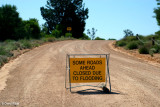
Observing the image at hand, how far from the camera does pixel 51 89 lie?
9430mm

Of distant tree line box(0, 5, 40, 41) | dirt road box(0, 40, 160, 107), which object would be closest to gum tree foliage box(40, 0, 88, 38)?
distant tree line box(0, 5, 40, 41)

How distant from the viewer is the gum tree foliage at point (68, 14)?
71.2 metres

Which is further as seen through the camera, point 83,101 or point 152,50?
point 152,50

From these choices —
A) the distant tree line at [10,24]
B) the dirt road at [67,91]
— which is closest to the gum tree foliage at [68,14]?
the distant tree line at [10,24]

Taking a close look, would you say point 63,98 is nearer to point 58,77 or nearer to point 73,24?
point 58,77

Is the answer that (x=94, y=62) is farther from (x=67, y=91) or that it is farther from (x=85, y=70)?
(x=67, y=91)

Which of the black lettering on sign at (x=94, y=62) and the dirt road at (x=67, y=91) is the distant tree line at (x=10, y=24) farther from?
the black lettering on sign at (x=94, y=62)

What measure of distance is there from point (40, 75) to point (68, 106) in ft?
17.2

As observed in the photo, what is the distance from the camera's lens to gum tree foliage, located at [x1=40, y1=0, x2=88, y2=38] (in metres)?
71.2

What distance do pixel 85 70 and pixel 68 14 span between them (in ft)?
207

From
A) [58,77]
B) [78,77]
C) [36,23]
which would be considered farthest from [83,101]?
[36,23]

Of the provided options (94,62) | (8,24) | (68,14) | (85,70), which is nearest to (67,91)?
(85,70)

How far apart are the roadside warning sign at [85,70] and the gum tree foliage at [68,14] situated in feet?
201

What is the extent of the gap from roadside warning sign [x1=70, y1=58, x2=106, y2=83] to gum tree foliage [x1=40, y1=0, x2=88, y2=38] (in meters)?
61.2
